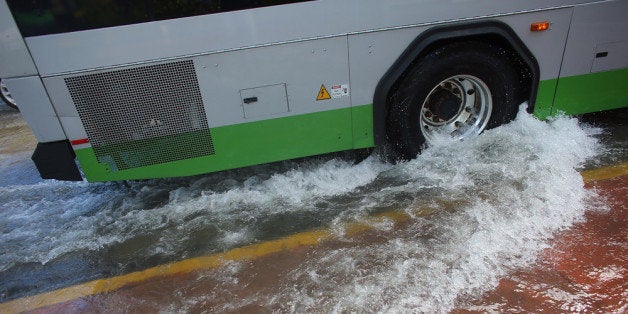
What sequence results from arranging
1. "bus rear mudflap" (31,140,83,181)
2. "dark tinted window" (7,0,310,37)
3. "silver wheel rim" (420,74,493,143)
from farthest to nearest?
"silver wheel rim" (420,74,493,143) → "bus rear mudflap" (31,140,83,181) → "dark tinted window" (7,0,310,37)

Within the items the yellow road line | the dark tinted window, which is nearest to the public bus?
the dark tinted window

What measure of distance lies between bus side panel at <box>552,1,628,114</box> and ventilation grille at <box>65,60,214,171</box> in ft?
11.2

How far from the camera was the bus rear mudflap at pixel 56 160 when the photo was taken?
3178 millimetres

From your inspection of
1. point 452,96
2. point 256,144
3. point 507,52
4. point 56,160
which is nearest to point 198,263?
point 256,144

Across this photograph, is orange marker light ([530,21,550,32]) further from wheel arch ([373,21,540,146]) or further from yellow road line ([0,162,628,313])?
yellow road line ([0,162,628,313])

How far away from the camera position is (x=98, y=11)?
2.80m

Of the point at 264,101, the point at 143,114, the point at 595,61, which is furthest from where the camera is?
the point at 595,61

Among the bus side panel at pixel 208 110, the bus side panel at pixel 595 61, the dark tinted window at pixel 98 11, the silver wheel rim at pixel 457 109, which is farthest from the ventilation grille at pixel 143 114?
the bus side panel at pixel 595 61

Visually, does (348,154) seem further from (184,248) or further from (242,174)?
(184,248)

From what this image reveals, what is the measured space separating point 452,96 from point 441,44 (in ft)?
1.80

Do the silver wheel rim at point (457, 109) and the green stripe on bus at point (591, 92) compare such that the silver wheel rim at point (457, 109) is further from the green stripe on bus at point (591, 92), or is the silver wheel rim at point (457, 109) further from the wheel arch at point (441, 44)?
the green stripe on bus at point (591, 92)

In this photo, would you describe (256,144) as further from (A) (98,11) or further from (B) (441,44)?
(B) (441,44)

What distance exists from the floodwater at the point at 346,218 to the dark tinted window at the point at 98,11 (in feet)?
5.53

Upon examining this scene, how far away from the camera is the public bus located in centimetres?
288
